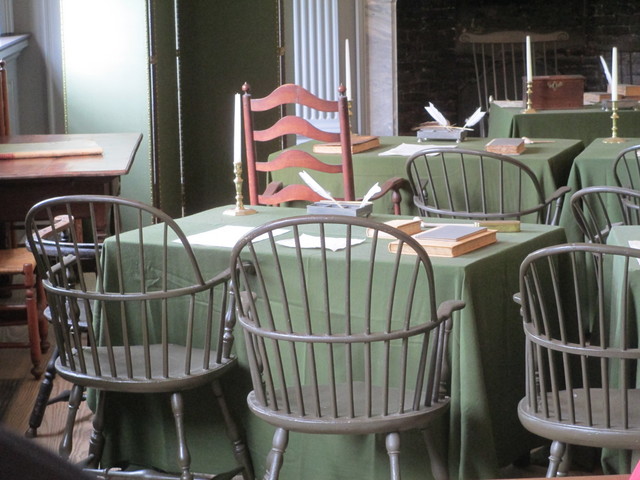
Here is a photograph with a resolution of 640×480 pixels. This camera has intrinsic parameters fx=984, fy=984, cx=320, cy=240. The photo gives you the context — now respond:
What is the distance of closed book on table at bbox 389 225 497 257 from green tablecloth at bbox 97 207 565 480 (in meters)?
0.03

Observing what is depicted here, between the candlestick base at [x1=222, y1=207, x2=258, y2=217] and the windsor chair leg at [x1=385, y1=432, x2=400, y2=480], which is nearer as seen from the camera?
the windsor chair leg at [x1=385, y1=432, x2=400, y2=480]

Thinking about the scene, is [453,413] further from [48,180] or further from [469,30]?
[469,30]

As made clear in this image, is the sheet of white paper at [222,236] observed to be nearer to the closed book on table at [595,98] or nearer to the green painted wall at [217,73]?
the green painted wall at [217,73]

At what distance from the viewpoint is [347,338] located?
6.49 feet

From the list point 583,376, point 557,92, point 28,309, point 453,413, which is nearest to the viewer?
point 583,376

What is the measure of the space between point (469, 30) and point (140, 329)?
5.90 meters

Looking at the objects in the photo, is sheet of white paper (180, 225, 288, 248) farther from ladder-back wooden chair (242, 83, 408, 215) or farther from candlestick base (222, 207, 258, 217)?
ladder-back wooden chair (242, 83, 408, 215)

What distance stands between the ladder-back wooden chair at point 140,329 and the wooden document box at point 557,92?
128 inches

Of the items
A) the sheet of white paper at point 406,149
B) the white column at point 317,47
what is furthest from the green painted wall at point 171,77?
the sheet of white paper at point 406,149

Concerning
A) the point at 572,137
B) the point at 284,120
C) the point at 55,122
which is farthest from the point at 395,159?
the point at 55,122

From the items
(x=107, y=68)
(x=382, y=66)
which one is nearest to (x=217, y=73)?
(x=107, y=68)

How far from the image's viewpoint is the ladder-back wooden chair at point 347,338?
1.98 metres

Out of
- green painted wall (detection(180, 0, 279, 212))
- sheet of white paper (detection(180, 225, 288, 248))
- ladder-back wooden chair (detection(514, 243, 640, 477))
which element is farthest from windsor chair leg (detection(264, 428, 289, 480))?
green painted wall (detection(180, 0, 279, 212))

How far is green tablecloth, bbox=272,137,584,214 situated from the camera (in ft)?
12.8
